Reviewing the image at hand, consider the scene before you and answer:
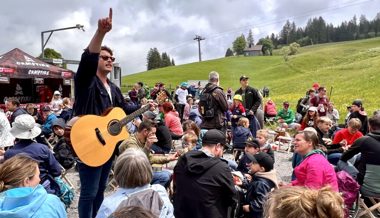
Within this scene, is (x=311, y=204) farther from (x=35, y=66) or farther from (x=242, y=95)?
(x=35, y=66)

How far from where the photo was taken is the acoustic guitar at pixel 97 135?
12.3 ft

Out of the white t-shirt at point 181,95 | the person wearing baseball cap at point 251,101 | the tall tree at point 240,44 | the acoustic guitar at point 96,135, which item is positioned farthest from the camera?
the tall tree at point 240,44

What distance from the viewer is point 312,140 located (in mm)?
4734

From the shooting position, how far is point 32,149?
15.3 feet

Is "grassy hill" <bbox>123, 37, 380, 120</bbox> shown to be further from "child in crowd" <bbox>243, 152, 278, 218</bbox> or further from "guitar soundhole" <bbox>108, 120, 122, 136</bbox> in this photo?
"guitar soundhole" <bbox>108, 120, 122, 136</bbox>

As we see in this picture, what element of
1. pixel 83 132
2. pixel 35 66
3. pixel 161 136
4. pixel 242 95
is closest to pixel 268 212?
pixel 83 132

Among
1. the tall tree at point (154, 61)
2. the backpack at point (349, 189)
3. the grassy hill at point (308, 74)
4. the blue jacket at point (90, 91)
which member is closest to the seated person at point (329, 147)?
the backpack at point (349, 189)

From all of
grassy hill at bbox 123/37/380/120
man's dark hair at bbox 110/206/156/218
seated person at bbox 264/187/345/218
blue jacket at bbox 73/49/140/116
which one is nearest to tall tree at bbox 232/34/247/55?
grassy hill at bbox 123/37/380/120

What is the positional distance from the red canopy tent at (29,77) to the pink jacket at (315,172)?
1188cm

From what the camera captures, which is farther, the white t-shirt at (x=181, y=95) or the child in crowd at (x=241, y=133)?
the white t-shirt at (x=181, y=95)

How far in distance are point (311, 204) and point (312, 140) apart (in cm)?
311

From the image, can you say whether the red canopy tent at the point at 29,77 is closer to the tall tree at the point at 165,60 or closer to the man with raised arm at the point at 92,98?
the man with raised arm at the point at 92,98

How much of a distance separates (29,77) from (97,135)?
11793 millimetres

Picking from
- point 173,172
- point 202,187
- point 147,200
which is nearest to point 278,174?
point 173,172
